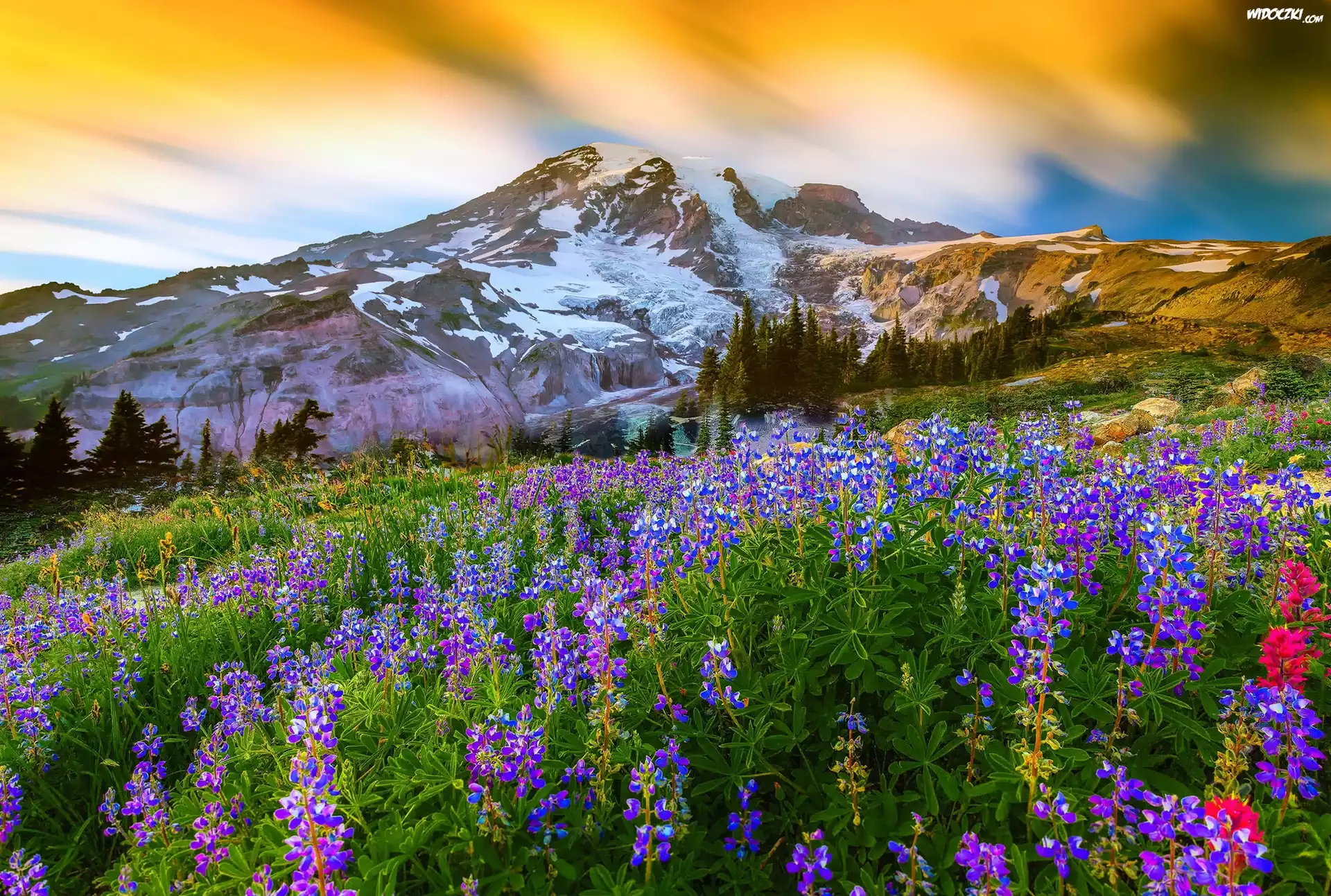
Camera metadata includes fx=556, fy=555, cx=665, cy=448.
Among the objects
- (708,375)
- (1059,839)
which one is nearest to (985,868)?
(1059,839)

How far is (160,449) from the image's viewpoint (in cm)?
1802

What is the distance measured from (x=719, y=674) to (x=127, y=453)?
76.1 feet

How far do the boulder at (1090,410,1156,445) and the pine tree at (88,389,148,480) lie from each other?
25859 mm

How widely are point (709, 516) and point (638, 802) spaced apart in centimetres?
149

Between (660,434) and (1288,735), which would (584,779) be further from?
(660,434)

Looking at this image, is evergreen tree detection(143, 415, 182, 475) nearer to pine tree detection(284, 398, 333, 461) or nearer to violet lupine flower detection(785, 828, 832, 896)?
pine tree detection(284, 398, 333, 461)

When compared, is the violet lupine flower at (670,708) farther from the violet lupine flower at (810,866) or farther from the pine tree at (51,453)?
the pine tree at (51,453)

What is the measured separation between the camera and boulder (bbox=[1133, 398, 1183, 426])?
12.5 meters

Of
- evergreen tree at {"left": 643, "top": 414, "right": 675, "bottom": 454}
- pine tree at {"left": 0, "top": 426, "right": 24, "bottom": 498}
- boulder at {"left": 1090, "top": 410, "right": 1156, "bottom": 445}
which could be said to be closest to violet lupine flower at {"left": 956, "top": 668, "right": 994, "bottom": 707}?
boulder at {"left": 1090, "top": 410, "right": 1156, "bottom": 445}

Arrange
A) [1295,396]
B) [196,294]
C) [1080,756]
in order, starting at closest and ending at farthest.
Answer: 1. [1080,756]
2. [1295,396]
3. [196,294]

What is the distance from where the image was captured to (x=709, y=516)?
9.80ft

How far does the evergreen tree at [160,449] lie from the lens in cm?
1778

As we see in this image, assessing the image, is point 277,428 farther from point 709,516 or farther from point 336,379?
point 709,516

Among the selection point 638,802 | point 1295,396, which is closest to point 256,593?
point 638,802
